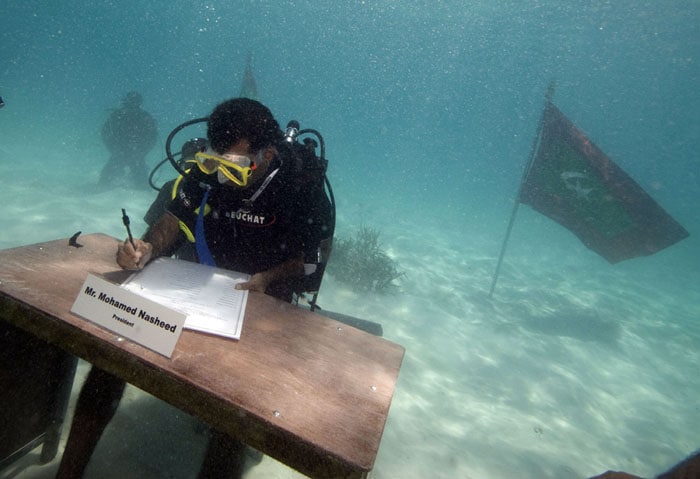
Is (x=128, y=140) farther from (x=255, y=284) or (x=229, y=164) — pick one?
(x=255, y=284)

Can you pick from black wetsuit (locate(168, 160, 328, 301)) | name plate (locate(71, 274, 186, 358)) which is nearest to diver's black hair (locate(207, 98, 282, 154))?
black wetsuit (locate(168, 160, 328, 301))

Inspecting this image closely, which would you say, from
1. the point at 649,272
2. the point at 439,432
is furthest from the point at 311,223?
the point at 649,272

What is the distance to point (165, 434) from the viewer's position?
10.9 ft

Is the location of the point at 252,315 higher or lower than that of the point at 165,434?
higher

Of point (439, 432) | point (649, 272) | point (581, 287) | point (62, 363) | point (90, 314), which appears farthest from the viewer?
point (649, 272)

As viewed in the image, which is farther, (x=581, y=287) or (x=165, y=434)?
(x=581, y=287)

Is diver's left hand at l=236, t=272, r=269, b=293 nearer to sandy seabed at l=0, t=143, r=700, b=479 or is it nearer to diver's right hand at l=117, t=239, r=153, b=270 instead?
diver's right hand at l=117, t=239, r=153, b=270

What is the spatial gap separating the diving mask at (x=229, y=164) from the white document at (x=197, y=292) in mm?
662

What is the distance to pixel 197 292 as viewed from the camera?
1.99 m

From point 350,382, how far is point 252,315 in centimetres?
71

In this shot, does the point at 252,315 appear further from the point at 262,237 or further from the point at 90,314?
the point at 262,237

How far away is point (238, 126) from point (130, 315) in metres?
1.49

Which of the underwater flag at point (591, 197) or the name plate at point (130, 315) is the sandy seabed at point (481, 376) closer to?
the name plate at point (130, 315)

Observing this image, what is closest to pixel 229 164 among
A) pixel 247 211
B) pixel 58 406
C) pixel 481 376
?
pixel 247 211
